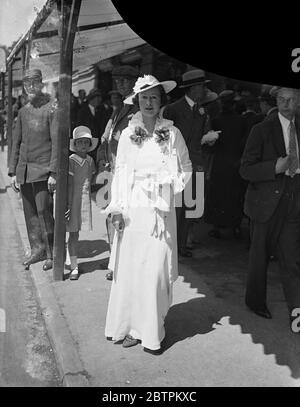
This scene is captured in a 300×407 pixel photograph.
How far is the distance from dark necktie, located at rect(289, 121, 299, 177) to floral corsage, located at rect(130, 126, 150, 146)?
1.17 meters

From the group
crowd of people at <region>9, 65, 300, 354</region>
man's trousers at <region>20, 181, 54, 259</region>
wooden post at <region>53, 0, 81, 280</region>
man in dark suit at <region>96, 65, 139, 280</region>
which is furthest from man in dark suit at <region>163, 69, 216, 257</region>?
man's trousers at <region>20, 181, 54, 259</region>

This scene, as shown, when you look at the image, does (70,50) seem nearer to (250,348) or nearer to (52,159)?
(52,159)

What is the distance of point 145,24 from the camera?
321cm

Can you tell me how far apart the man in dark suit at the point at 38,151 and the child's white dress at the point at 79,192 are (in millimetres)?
218

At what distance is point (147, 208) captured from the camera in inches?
135

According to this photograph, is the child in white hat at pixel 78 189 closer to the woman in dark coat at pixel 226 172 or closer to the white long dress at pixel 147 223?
the white long dress at pixel 147 223

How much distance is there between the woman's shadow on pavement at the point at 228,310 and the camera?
12.2 ft

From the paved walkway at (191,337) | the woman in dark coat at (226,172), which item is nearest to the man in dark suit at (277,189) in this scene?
the paved walkway at (191,337)

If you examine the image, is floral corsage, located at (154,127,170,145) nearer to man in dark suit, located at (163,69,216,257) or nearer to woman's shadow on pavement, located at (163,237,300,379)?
woman's shadow on pavement, located at (163,237,300,379)

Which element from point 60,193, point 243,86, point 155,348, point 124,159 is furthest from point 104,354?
point 243,86

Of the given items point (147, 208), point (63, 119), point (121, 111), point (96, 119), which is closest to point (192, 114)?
point (121, 111)

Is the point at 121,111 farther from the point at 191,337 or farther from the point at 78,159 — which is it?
the point at 191,337

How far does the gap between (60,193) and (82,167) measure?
0.41 meters

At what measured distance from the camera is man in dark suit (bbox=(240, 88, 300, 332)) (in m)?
3.89
